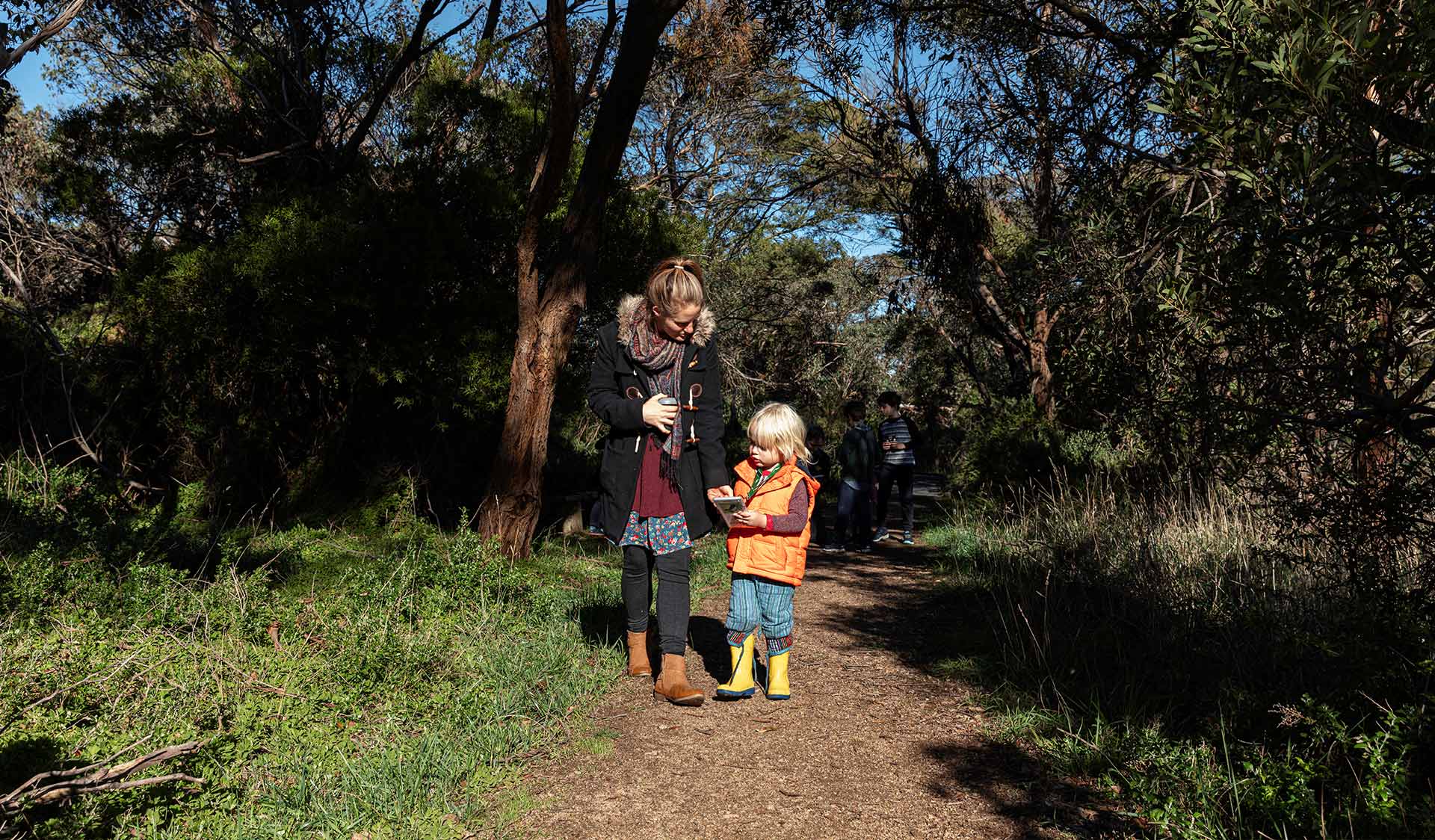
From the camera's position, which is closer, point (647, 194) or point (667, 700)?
point (667, 700)

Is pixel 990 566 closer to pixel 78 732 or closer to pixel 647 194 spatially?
pixel 78 732

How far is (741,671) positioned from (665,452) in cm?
114

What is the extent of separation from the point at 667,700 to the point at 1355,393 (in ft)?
10.0

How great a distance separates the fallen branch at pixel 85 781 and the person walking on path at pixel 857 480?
703cm

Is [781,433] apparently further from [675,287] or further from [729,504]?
[675,287]

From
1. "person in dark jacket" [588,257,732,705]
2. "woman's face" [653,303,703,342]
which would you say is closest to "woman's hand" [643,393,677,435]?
"person in dark jacket" [588,257,732,705]

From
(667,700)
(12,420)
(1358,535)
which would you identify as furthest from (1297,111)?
(12,420)

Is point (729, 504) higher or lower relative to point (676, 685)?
higher

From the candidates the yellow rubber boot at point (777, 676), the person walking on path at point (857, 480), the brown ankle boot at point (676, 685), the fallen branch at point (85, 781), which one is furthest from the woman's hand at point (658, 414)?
the person walking on path at point (857, 480)

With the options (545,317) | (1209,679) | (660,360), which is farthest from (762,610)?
(545,317)

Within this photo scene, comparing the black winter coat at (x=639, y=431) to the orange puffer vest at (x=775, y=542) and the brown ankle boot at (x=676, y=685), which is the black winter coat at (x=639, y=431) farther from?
the brown ankle boot at (x=676, y=685)

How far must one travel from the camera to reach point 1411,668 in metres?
3.35

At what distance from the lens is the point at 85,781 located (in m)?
2.79

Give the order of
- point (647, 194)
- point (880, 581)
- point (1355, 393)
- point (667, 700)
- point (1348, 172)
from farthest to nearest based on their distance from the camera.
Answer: point (647, 194) < point (880, 581) < point (667, 700) < point (1355, 393) < point (1348, 172)
